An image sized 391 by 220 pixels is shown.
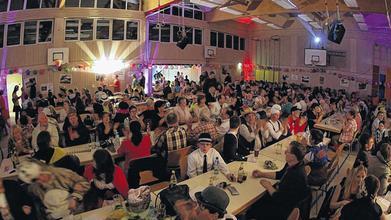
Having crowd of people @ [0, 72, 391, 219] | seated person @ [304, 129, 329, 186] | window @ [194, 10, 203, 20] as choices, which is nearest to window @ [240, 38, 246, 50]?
window @ [194, 10, 203, 20]

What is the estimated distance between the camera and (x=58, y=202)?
302 cm

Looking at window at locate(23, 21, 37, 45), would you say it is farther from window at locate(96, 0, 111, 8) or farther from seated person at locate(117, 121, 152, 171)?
seated person at locate(117, 121, 152, 171)

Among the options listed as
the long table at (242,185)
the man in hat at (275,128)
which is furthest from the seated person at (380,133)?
the long table at (242,185)

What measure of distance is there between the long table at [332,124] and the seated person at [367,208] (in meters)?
4.95

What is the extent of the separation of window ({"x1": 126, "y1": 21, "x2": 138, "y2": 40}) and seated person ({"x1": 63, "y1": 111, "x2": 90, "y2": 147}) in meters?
10.2

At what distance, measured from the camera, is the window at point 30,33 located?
494 inches

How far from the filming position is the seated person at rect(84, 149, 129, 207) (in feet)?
11.5

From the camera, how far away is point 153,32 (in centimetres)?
1620

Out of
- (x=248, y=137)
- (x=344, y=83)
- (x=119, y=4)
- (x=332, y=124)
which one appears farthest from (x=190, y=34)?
(x=248, y=137)

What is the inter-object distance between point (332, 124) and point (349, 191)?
5.09 meters

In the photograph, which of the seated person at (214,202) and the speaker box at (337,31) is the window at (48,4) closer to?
the speaker box at (337,31)

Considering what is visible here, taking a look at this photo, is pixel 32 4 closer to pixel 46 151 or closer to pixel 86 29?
pixel 86 29

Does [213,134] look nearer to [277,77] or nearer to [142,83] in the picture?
[142,83]

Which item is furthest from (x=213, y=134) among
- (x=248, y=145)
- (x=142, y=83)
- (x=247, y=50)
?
(x=247, y=50)
